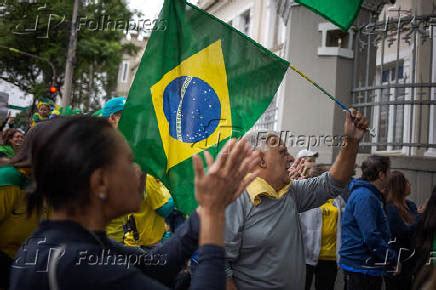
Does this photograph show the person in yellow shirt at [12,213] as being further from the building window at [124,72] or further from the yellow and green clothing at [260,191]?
the building window at [124,72]

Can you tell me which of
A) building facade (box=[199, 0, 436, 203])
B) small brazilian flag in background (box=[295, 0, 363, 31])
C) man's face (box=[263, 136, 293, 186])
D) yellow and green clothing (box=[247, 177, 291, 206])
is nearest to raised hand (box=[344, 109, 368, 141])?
man's face (box=[263, 136, 293, 186])

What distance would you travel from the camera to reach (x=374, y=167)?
491 cm

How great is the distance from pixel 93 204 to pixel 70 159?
0.16m

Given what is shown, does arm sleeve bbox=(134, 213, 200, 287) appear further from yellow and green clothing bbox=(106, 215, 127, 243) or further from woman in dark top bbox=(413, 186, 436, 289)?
yellow and green clothing bbox=(106, 215, 127, 243)

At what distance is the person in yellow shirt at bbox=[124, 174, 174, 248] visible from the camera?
4145 millimetres

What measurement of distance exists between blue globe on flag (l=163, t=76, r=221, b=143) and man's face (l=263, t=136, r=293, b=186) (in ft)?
1.32

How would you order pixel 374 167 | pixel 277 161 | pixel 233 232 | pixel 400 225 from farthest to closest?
pixel 400 225
pixel 374 167
pixel 277 161
pixel 233 232

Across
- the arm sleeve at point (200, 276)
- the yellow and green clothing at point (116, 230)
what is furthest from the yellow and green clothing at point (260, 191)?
the arm sleeve at point (200, 276)

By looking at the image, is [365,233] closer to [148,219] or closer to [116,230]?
[148,219]

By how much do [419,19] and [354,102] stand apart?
156 cm

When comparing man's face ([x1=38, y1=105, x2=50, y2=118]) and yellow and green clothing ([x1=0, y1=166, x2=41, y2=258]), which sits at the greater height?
man's face ([x1=38, y1=105, x2=50, y2=118])

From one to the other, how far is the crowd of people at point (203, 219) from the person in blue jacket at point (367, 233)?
0.01 m

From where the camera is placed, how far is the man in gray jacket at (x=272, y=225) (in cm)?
329

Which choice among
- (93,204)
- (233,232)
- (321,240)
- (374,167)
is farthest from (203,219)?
(321,240)
